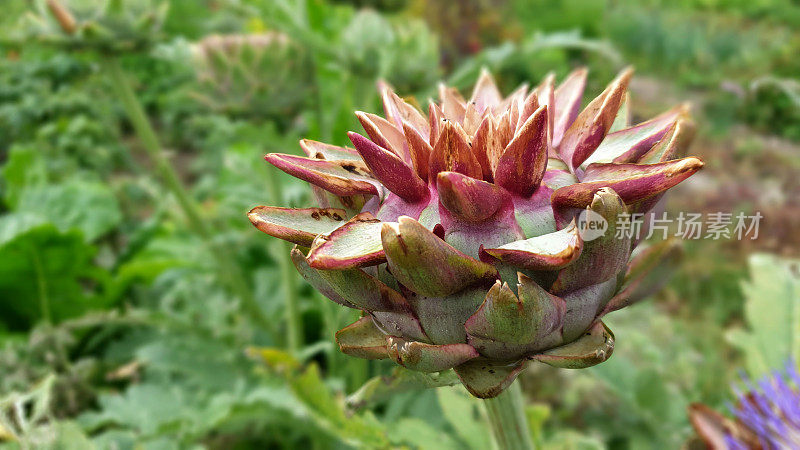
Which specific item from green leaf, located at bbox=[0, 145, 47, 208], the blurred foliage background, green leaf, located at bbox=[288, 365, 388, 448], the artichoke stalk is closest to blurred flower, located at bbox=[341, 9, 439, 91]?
the blurred foliage background

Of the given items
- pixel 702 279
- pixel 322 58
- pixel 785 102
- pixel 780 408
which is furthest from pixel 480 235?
pixel 785 102

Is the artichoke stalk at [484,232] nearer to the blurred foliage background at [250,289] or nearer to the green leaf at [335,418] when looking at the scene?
the blurred foliage background at [250,289]

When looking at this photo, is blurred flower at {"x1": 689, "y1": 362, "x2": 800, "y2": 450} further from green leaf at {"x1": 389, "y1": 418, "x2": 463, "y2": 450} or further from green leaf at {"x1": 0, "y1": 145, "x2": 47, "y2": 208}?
green leaf at {"x1": 0, "y1": 145, "x2": 47, "y2": 208}

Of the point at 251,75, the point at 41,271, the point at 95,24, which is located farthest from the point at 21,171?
the point at 251,75

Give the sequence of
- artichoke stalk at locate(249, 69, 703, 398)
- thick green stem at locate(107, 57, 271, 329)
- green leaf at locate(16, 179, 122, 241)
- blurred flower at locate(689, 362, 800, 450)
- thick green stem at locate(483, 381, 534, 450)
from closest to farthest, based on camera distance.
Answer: artichoke stalk at locate(249, 69, 703, 398) < thick green stem at locate(483, 381, 534, 450) < blurred flower at locate(689, 362, 800, 450) < thick green stem at locate(107, 57, 271, 329) < green leaf at locate(16, 179, 122, 241)

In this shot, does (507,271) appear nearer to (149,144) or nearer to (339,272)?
(339,272)

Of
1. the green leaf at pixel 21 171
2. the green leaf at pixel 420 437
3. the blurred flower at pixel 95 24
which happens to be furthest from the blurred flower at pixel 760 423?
the green leaf at pixel 21 171

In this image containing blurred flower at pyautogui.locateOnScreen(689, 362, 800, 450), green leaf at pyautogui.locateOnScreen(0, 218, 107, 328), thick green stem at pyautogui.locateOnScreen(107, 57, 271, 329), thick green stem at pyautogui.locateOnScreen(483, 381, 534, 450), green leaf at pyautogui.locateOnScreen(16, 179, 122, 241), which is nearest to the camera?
thick green stem at pyautogui.locateOnScreen(483, 381, 534, 450)
